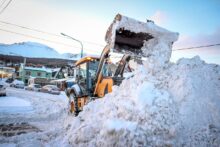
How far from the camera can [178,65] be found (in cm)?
580

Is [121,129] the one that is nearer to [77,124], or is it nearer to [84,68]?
[77,124]

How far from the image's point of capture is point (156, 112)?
187 inches

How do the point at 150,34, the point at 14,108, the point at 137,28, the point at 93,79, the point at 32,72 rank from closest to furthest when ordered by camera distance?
A: the point at 137,28
the point at 150,34
the point at 93,79
the point at 14,108
the point at 32,72

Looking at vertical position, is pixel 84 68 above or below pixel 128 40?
below

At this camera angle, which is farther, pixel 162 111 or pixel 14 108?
pixel 14 108

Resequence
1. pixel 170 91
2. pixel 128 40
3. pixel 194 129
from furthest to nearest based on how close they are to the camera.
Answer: pixel 128 40 < pixel 170 91 < pixel 194 129

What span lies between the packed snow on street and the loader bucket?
3.96ft

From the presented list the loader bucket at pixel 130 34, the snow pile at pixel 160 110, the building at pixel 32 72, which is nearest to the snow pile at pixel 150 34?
the loader bucket at pixel 130 34

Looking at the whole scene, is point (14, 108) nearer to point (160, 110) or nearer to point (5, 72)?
point (160, 110)

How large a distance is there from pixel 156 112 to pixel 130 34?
355 centimetres

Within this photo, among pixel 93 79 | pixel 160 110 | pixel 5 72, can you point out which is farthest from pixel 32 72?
pixel 160 110

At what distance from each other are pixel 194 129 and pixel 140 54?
395cm

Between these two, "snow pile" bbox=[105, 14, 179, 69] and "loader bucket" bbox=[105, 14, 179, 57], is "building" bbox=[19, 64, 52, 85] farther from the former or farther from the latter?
"snow pile" bbox=[105, 14, 179, 69]

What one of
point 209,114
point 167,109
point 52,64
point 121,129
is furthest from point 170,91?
point 52,64
